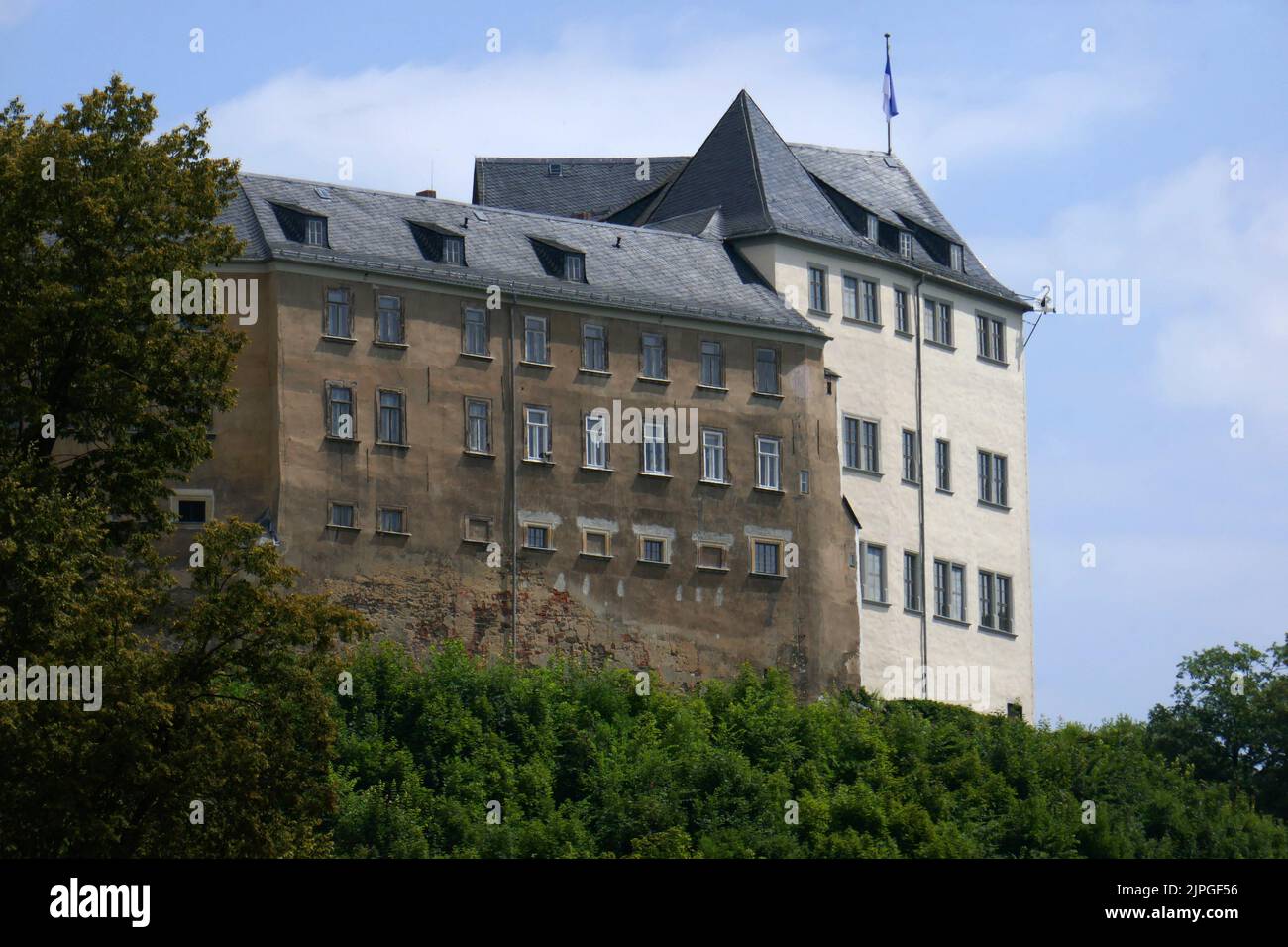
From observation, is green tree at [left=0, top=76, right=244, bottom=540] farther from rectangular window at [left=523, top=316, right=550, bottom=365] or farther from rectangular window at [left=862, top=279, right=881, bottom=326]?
rectangular window at [left=862, top=279, right=881, bottom=326]

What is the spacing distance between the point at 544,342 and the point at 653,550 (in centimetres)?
620

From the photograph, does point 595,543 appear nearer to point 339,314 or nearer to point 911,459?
point 339,314

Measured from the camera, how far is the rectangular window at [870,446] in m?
74.3

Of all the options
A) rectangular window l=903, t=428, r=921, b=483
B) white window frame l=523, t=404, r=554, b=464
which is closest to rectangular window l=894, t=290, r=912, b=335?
rectangular window l=903, t=428, r=921, b=483

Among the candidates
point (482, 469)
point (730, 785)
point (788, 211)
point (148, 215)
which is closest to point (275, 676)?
point (148, 215)

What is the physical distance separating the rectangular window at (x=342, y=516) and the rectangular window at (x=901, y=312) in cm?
2014

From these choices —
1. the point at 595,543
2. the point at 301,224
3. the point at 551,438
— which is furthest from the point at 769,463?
the point at 301,224

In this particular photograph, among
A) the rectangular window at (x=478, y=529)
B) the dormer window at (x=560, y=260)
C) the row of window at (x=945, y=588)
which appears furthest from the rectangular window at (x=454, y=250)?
the row of window at (x=945, y=588)

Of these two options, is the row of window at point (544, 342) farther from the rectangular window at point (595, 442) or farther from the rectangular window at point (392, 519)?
the rectangular window at point (392, 519)

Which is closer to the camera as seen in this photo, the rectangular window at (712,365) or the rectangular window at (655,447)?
the rectangular window at (655,447)

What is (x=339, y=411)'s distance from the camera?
64.4 meters

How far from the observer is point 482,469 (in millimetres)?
66000

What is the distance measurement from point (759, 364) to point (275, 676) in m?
30.8
